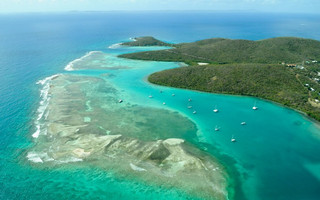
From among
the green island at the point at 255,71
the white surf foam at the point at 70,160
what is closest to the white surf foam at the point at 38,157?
the white surf foam at the point at 70,160

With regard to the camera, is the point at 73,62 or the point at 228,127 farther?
the point at 73,62

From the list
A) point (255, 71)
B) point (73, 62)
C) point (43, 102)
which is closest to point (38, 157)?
point (43, 102)

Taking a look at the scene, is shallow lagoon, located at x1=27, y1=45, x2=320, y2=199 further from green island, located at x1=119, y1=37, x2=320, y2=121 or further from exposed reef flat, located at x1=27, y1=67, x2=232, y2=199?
green island, located at x1=119, y1=37, x2=320, y2=121

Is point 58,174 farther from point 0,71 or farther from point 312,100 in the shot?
point 0,71

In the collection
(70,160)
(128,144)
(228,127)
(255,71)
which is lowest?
(70,160)

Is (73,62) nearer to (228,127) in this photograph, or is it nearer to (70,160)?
(70,160)

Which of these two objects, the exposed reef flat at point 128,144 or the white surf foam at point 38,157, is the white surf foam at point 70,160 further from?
the white surf foam at point 38,157
